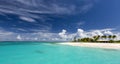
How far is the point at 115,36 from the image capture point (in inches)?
2339

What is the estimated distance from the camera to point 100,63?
34.6 ft

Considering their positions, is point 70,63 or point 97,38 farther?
point 97,38

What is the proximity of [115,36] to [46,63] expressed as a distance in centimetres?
5480

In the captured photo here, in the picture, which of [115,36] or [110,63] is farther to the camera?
[115,36]

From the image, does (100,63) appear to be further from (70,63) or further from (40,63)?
(40,63)

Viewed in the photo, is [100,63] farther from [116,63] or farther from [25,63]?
[25,63]

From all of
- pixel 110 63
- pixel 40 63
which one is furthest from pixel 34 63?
pixel 110 63

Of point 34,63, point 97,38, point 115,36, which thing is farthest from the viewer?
point 97,38

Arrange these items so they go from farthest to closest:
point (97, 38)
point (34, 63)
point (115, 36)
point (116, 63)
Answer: point (97, 38)
point (115, 36)
point (34, 63)
point (116, 63)

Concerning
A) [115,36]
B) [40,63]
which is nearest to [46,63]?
[40,63]

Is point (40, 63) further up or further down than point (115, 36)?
further down

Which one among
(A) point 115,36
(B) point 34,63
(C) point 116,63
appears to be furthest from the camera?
(A) point 115,36

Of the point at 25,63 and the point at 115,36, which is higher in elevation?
the point at 115,36

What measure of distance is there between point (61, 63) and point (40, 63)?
1727mm
